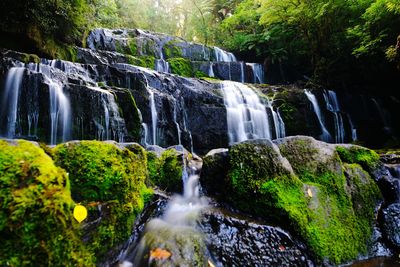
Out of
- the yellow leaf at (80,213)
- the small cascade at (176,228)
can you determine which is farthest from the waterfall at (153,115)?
the yellow leaf at (80,213)

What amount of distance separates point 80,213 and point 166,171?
2.27m

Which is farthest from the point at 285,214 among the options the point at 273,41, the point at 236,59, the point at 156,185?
the point at 236,59

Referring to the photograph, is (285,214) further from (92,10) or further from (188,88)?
A: (92,10)

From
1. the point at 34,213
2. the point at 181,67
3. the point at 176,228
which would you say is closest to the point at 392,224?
the point at 176,228

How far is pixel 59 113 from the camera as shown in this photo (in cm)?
682

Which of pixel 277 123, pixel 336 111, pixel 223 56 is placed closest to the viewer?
pixel 277 123

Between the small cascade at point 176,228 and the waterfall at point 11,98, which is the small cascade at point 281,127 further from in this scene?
the waterfall at point 11,98

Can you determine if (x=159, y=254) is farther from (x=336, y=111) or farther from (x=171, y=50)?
(x=171, y=50)

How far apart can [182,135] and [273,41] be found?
387 inches

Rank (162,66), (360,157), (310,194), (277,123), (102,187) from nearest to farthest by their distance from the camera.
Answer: (102,187) → (310,194) → (360,157) → (277,123) → (162,66)

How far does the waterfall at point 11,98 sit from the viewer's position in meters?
6.40

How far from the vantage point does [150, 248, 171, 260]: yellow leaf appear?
2.68m

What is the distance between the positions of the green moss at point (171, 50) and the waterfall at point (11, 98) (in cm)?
1046

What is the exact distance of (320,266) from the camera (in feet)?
10.3
